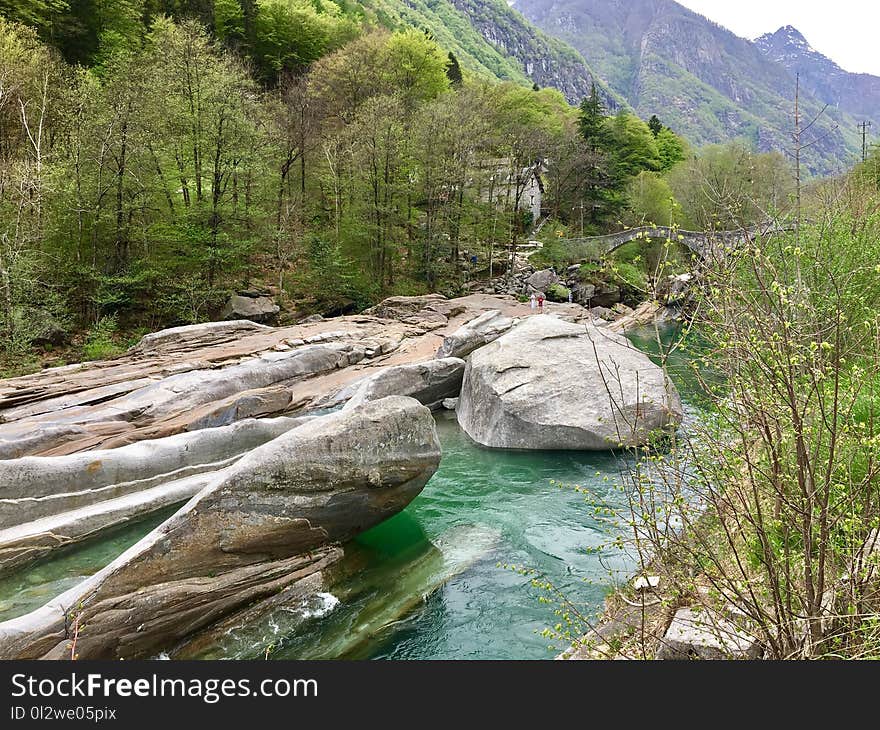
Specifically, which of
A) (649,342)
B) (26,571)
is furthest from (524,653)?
(649,342)

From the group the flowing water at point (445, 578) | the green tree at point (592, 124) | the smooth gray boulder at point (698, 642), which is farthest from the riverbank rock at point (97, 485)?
the green tree at point (592, 124)

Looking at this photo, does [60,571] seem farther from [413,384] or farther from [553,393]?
[553,393]

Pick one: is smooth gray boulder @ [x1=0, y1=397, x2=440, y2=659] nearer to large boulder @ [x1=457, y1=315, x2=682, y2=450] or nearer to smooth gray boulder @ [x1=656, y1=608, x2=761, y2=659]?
large boulder @ [x1=457, y1=315, x2=682, y2=450]

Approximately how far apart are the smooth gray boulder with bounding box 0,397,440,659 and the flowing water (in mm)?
515

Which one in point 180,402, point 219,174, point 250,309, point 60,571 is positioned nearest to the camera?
point 60,571

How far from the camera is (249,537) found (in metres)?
7.14

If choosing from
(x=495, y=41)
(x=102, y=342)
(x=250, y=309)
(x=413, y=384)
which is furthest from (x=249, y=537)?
(x=495, y=41)

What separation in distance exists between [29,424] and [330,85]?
34.4m

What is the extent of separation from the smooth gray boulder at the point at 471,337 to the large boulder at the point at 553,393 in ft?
8.86

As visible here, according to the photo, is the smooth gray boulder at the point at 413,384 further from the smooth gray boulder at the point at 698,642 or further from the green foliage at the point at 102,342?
the smooth gray boulder at the point at 698,642

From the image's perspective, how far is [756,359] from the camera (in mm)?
3385

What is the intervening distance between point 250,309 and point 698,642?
72.7 ft

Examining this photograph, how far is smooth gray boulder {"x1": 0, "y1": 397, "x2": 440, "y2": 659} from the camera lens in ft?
19.4

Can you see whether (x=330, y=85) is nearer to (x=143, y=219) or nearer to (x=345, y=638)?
(x=143, y=219)
